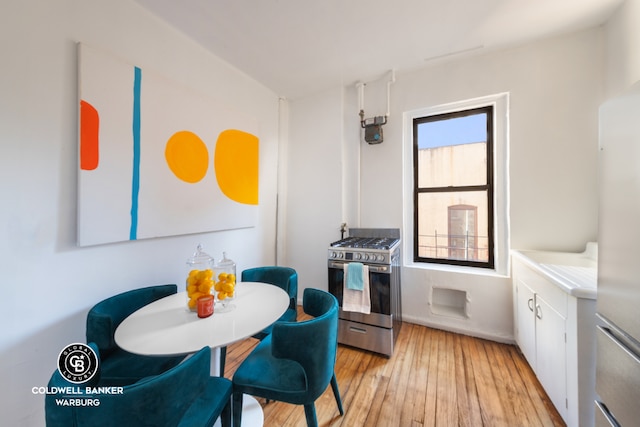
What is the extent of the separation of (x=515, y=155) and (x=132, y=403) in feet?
10.3

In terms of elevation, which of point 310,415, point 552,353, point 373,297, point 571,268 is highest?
point 571,268

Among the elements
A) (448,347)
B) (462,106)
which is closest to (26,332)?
(448,347)

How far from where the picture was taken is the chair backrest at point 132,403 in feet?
2.12

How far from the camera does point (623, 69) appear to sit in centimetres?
171

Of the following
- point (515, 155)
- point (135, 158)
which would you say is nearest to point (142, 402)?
point (135, 158)

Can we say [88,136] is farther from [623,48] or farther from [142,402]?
[623,48]

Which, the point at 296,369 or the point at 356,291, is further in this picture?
the point at 356,291

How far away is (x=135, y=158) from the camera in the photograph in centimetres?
162

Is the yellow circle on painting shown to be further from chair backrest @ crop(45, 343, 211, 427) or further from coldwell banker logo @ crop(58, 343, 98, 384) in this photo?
chair backrest @ crop(45, 343, 211, 427)

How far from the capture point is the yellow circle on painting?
1.84 m

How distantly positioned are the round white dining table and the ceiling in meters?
2.17

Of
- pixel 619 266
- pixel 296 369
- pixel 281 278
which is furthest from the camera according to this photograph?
pixel 281 278

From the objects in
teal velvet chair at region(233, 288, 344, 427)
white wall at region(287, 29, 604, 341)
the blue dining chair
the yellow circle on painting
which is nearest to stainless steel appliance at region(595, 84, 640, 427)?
teal velvet chair at region(233, 288, 344, 427)

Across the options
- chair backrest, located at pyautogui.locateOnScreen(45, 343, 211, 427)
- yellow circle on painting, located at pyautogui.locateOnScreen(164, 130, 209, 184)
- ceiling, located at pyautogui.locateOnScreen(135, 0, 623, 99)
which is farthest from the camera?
yellow circle on painting, located at pyautogui.locateOnScreen(164, 130, 209, 184)
